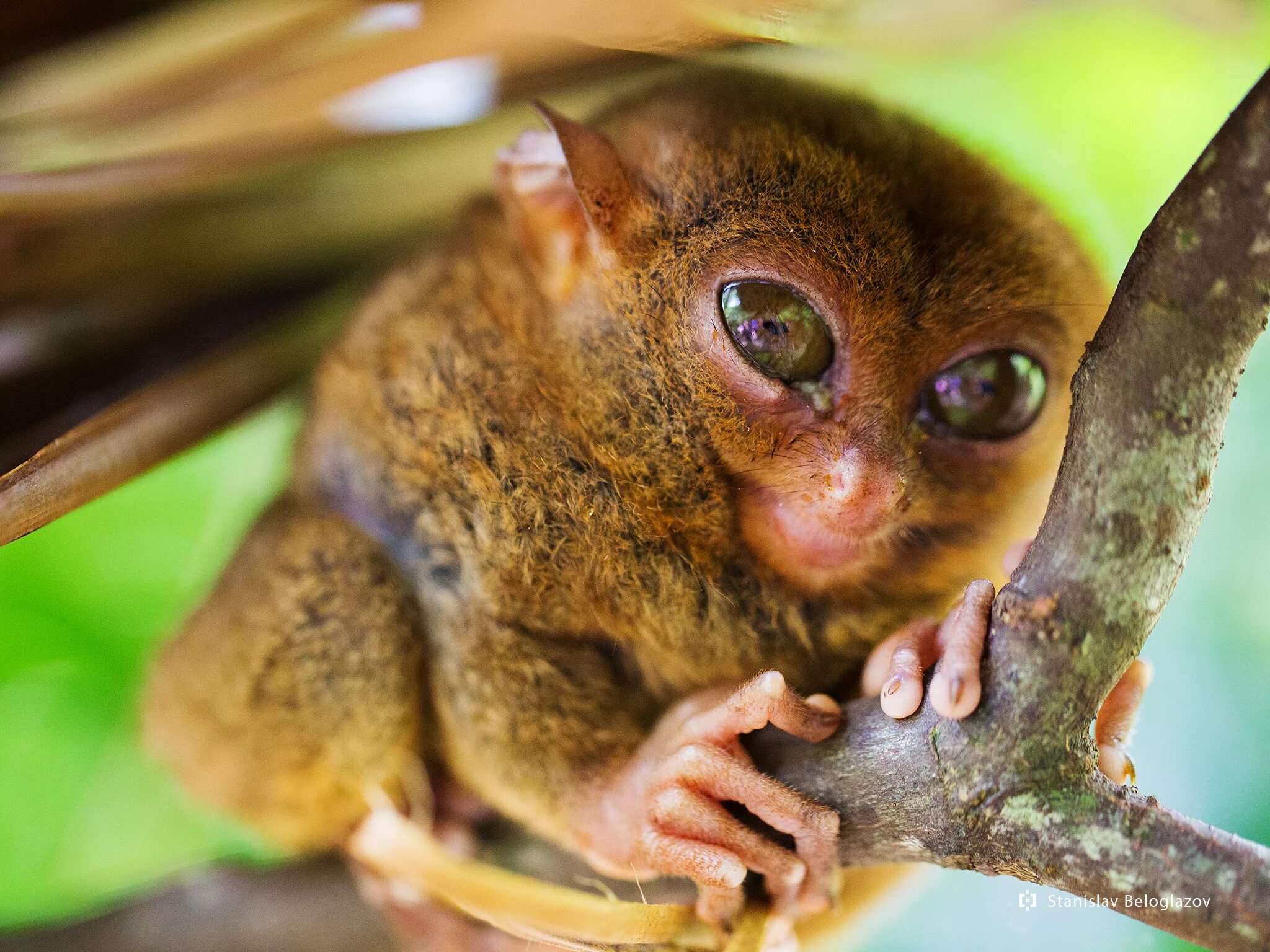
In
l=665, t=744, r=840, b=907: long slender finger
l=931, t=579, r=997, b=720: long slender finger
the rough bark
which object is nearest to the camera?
the rough bark

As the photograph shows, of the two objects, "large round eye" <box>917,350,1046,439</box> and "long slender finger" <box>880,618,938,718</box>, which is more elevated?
"large round eye" <box>917,350,1046,439</box>

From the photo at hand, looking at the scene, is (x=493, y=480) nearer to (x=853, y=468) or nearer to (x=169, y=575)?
(x=853, y=468)

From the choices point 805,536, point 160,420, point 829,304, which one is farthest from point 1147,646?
point 160,420

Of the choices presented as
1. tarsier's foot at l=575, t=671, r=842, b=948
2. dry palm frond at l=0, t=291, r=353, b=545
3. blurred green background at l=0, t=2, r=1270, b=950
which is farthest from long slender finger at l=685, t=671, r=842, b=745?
dry palm frond at l=0, t=291, r=353, b=545

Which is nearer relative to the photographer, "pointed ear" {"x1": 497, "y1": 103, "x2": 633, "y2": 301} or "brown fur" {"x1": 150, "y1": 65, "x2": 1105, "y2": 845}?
"brown fur" {"x1": 150, "y1": 65, "x2": 1105, "y2": 845}

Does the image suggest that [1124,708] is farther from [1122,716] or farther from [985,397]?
[985,397]

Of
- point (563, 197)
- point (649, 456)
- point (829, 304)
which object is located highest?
point (563, 197)

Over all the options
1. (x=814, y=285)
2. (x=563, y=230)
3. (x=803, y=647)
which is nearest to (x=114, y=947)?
(x=803, y=647)

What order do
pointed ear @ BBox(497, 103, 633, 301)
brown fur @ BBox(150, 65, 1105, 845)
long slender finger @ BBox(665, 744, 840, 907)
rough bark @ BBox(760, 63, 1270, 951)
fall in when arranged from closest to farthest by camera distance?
rough bark @ BBox(760, 63, 1270, 951) → long slender finger @ BBox(665, 744, 840, 907) → brown fur @ BBox(150, 65, 1105, 845) → pointed ear @ BBox(497, 103, 633, 301)

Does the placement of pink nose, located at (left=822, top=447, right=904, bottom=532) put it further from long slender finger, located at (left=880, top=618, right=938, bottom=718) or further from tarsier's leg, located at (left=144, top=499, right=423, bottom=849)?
tarsier's leg, located at (left=144, top=499, right=423, bottom=849)
